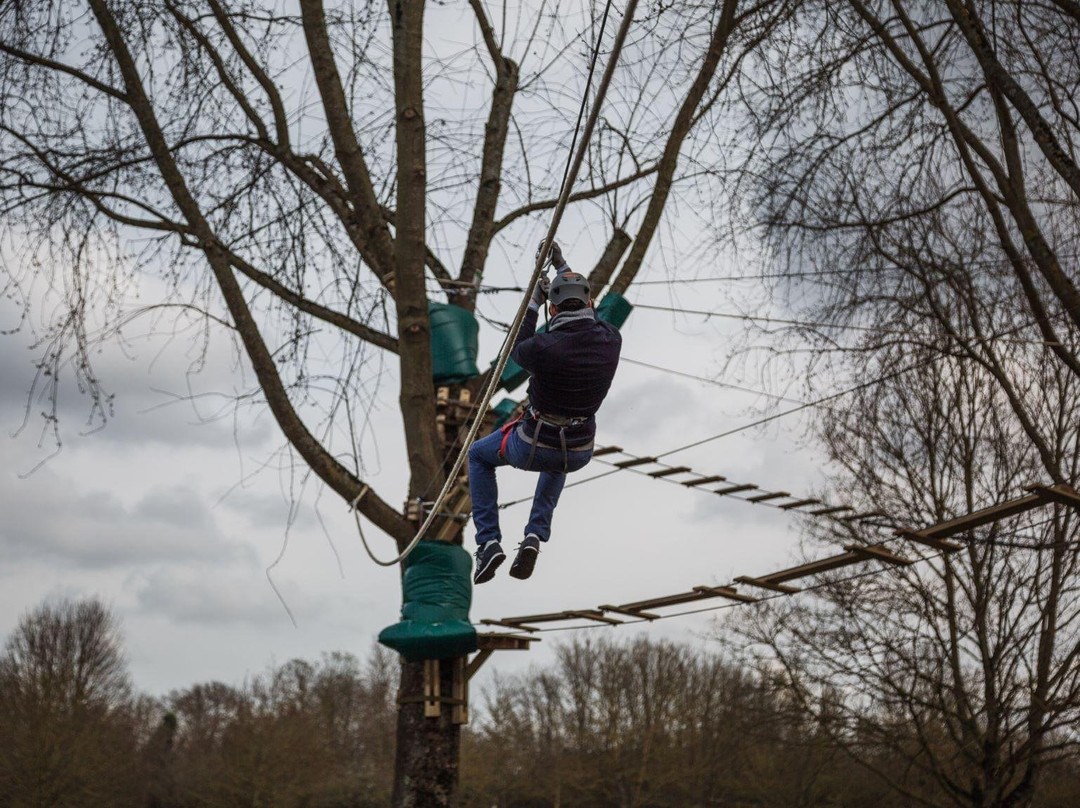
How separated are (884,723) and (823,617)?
1.36 meters

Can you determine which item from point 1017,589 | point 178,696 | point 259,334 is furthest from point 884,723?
point 178,696

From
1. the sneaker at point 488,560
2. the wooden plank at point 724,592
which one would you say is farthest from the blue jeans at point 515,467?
the wooden plank at point 724,592

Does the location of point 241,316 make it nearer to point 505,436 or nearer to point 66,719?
point 505,436

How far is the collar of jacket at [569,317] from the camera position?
16.1ft

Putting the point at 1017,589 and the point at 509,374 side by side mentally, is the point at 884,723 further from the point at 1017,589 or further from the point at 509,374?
the point at 509,374

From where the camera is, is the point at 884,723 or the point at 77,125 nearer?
the point at 77,125

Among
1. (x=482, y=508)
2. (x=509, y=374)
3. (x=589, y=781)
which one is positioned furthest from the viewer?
(x=589, y=781)

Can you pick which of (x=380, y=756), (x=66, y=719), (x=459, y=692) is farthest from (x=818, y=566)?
(x=380, y=756)

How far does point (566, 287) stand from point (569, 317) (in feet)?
0.42

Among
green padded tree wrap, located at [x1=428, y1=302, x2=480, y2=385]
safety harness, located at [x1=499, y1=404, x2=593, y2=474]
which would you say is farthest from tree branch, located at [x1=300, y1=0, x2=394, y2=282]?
safety harness, located at [x1=499, y1=404, x2=593, y2=474]

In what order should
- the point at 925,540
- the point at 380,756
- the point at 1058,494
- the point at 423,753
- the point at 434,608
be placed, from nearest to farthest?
the point at 1058,494, the point at 925,540, the point at 434,608, the point at 423,753, the point at 380,756

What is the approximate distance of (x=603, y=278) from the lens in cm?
943

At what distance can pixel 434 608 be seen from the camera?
25.9 ft

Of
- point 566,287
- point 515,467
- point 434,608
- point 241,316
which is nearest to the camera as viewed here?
point 566,287
